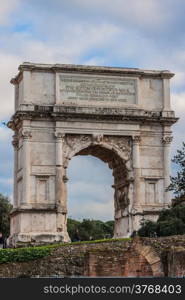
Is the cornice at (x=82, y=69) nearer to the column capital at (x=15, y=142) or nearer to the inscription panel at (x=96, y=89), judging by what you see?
the inscription panel at (x=96, y=89)

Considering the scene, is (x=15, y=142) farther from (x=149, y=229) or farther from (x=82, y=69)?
(x=149, y=229)

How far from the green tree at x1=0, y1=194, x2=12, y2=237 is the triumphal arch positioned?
16.7m

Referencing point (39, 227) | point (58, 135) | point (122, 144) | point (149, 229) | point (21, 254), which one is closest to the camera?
point (21, 254)

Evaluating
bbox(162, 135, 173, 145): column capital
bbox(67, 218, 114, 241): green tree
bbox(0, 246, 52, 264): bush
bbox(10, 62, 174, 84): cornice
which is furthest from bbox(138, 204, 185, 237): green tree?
bbox(67, 218, 114, 241): green tree

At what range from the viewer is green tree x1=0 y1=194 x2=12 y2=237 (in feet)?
186

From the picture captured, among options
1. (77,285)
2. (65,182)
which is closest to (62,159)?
(65,182)

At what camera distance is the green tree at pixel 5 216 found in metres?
Result: 56.7

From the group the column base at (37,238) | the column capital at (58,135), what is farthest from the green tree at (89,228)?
the column base at (37,238)

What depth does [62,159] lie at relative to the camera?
1533 inches

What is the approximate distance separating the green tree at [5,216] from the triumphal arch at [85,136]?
54.7 ft

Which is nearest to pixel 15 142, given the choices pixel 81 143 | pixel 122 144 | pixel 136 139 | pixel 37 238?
pixel 81 143

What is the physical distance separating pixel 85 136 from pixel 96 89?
8.69 feet

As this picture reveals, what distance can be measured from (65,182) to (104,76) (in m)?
6.12

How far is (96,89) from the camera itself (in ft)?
131
